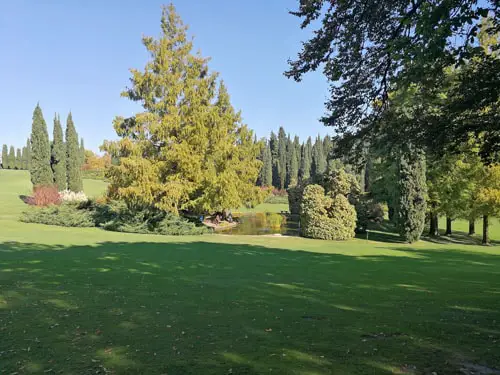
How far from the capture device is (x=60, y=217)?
26953 millimetres

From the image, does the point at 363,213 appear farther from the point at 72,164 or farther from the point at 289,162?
the point at 289,162

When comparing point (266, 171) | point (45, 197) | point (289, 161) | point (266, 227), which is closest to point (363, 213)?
point (266, 227)

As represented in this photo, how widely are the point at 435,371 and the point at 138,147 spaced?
24043mm

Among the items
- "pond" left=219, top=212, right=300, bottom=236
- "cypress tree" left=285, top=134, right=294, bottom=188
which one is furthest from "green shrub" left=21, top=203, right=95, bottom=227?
"cypress tree" left=285, top=134, right=294, bottom=188

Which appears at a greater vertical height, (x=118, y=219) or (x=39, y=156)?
(x=39, y=156)

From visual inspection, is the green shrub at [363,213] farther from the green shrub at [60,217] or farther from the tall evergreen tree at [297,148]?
the tall evergreen tree at [297,148]

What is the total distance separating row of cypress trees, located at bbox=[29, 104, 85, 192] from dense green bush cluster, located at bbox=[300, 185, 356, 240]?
31.2 m

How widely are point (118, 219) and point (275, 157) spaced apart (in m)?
65.9

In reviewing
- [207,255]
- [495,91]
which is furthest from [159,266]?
[495,91]

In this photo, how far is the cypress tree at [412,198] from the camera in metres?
25.4

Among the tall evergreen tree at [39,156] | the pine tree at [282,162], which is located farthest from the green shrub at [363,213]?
the pine tree at [282,162]

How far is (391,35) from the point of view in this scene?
6945 millimetres

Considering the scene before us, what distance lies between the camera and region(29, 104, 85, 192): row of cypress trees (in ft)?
138

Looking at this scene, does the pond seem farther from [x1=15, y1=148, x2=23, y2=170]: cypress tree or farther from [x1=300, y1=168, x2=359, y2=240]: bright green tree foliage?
[x1=15, y1=148, x2=23, y2=170]: cypress tree
